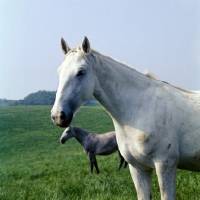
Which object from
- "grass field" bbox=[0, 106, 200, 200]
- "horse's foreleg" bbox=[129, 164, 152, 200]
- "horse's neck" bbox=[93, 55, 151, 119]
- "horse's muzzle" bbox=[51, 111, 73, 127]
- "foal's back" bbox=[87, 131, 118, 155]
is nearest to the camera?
"horse's muzzle" bbox=[51, 111, 73, 127]

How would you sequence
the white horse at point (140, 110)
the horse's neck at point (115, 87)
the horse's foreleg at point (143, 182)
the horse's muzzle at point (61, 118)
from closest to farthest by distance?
1. the horse's muzzle at point (61, 118)
2. the white horse at point (140, 110)
3. the horse's neck at point (115, 87)
4. the horse's foreleg at point (143, 182)

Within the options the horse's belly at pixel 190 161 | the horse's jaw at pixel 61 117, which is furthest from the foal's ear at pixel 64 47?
the horse's belly at pixel 190 161

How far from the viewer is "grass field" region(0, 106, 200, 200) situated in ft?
17.0

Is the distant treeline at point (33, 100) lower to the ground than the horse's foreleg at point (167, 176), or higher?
lower

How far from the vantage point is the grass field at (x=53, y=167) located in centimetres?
517

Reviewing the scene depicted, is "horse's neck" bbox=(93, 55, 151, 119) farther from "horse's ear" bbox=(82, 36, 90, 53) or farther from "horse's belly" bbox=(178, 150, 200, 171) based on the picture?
"horse's belly" bbox=(178, 150, 200, 171)

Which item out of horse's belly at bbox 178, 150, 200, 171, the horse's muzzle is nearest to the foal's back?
horse's belly at bbox 178, 150, 200, 171

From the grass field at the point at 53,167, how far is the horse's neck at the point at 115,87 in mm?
1793

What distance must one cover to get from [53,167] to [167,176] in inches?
334

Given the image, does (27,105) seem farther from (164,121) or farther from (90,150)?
(164,121)

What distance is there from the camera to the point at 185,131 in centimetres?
324

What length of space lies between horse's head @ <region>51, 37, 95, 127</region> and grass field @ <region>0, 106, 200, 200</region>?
211 centimetres

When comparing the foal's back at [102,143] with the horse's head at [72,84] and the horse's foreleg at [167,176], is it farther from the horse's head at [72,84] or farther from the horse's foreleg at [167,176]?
the horse's head at [72,84]

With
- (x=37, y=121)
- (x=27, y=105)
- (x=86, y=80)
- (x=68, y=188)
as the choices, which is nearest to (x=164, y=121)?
(x=86, y=80)
